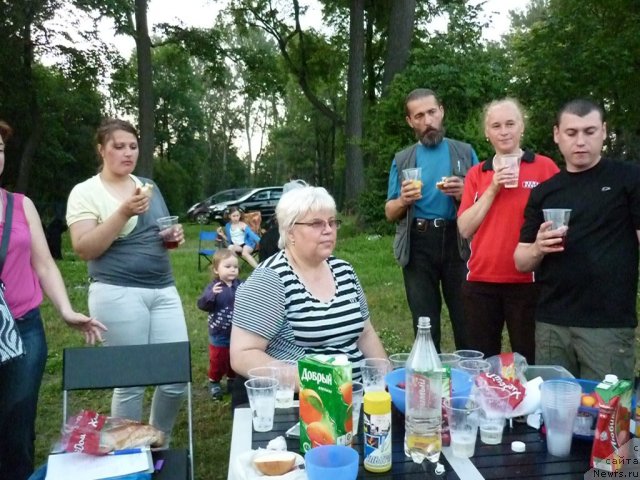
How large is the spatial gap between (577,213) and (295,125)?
37954 millimetres

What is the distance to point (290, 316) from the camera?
2.34m

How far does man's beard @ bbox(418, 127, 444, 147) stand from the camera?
11.7 feet

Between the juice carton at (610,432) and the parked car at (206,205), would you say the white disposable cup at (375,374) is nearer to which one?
the juice carton at (610,432)

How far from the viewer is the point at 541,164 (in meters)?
3.02

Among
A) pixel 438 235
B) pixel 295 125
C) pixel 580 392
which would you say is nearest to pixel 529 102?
pixel 438 235

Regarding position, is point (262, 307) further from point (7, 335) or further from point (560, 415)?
point (560, 415)

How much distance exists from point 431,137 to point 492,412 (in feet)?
7.07

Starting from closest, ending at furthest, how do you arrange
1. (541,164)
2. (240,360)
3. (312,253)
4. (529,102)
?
(240,360) < (312,253) < (541,164) < (529,102)

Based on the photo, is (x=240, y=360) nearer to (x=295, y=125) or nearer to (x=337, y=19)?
(x=337, y=19)

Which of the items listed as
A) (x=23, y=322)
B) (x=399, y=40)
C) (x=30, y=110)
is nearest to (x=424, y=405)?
(x=23, y=322)

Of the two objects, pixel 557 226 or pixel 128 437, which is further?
pixel 557 226

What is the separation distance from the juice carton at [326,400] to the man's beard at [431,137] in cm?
225

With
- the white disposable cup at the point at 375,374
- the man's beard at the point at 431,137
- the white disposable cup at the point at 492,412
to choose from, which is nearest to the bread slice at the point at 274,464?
the white disposable cup at the point at 375,374

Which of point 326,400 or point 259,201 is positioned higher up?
point 259,201
